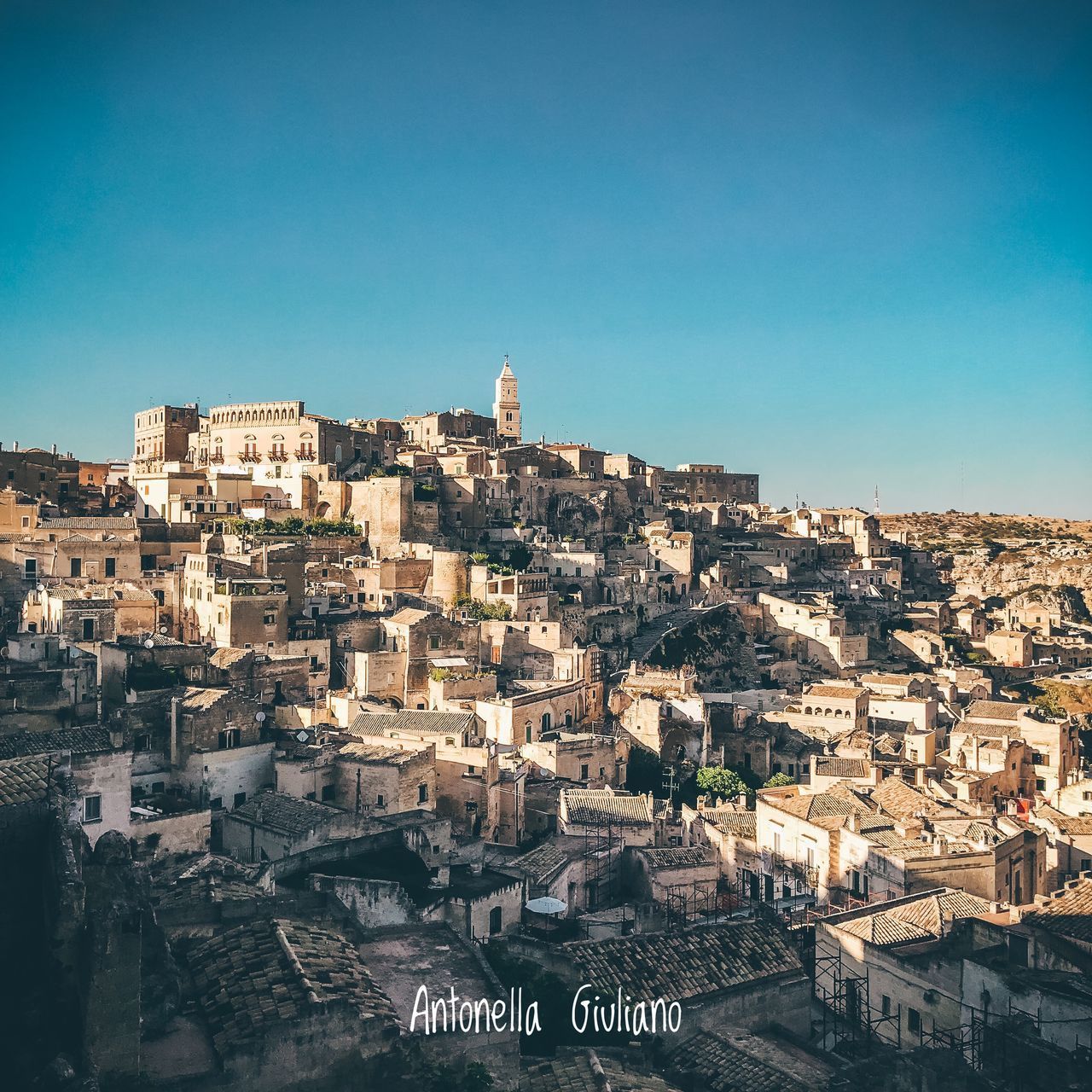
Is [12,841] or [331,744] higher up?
[12,841]

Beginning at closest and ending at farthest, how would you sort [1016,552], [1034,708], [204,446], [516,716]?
1. [516,716]
2. [1034,708]
3. [204,446]
4. [1016,552]

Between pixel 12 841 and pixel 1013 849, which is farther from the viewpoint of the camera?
pixel 1013 849

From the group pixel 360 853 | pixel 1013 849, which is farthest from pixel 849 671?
pixel 360 853

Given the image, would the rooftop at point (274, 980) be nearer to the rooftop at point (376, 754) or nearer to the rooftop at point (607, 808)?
the rooftop at point (376, 754)

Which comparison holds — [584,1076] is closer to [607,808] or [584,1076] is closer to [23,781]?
[23,781]

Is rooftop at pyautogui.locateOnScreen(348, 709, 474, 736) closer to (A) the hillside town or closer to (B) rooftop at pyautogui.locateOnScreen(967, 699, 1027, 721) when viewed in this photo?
(A) the hillside town

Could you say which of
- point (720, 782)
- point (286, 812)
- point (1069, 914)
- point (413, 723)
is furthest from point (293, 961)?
point (720, 782)

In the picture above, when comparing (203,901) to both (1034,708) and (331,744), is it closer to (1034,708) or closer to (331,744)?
(331,744)
